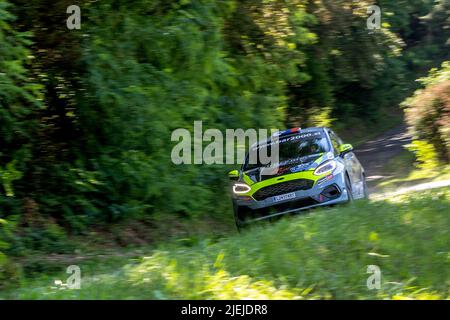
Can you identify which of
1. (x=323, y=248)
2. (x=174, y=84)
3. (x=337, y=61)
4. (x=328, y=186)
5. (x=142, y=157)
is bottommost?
(x=323, y=248)

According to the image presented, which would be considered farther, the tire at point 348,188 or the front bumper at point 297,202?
the tire at point 348,188

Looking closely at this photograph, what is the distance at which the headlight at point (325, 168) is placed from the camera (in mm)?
12750

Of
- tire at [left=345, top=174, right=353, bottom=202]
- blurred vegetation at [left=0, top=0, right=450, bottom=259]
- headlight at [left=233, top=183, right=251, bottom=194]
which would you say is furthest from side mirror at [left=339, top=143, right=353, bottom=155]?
blurred vegetation at [left=0, top=0, right=450, bottom=259]

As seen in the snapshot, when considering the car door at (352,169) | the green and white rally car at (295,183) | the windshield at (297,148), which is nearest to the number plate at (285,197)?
the green and white rally car at (295,183)

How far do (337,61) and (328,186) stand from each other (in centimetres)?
1973

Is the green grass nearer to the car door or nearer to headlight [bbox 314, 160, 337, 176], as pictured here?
headlight [bbox 314, 160, 337, 176]

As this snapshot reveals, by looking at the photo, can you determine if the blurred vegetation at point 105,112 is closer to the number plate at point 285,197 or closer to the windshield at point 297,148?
the windshield at point 297,148

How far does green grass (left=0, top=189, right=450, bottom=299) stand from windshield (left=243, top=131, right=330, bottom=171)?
2593mm

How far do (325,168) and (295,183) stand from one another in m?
0.60

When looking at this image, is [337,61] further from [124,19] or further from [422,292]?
[422,292]

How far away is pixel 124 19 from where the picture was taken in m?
15.2

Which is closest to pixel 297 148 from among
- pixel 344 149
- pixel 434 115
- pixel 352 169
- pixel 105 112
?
pixel 344 149

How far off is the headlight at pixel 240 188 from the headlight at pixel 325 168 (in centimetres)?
126
